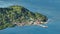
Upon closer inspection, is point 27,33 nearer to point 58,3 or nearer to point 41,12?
point 41,12

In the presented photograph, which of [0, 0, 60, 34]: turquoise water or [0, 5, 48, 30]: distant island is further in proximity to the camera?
[0, 5, 48, 30]: distant island

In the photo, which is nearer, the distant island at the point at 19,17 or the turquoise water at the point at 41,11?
the turquoise water at the point at 41,11

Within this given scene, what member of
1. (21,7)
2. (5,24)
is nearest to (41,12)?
(21,7)

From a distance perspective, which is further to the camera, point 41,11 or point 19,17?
point 41,11
